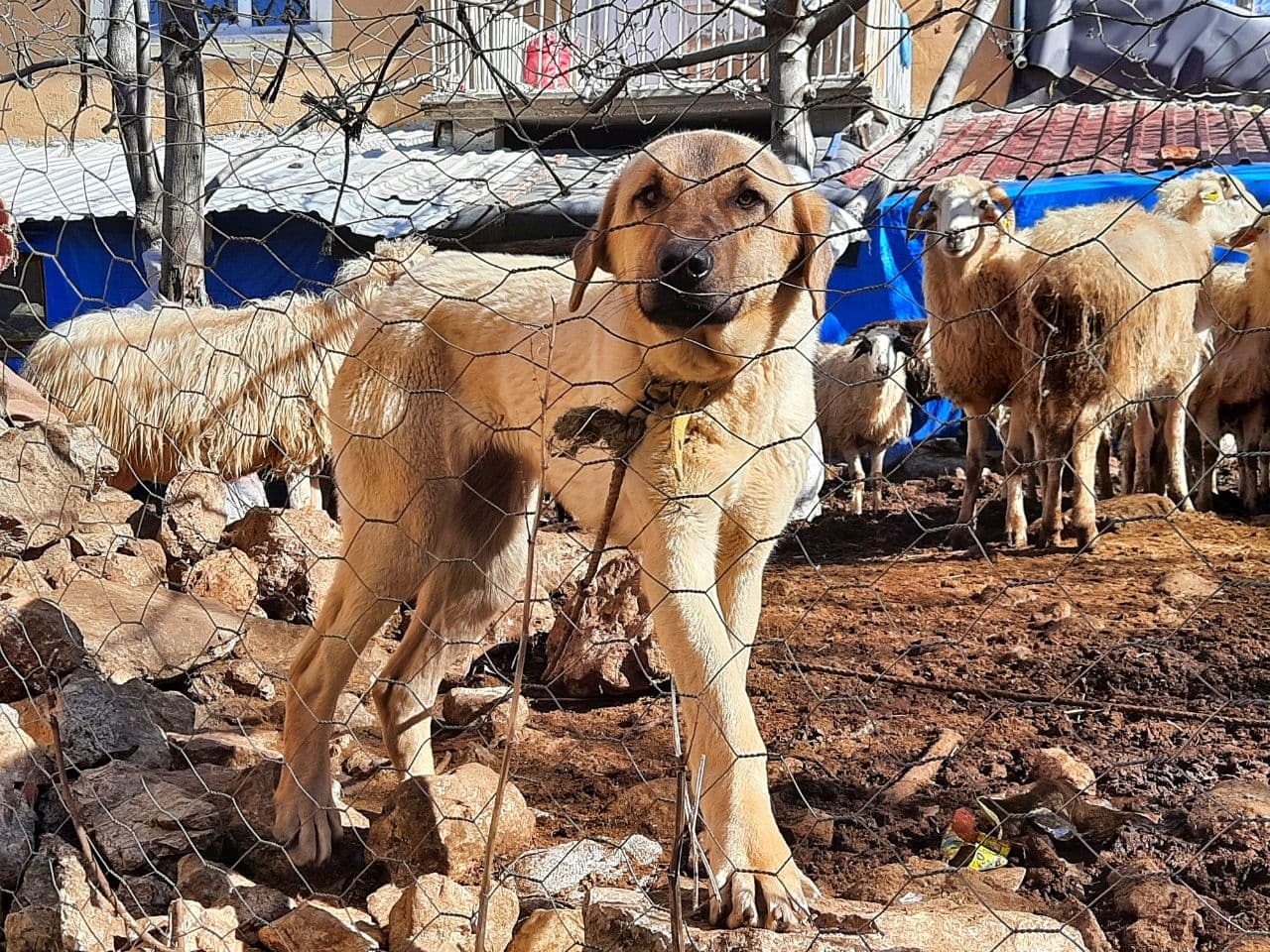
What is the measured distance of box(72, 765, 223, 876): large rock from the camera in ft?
9.07

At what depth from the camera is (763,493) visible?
2.85 m

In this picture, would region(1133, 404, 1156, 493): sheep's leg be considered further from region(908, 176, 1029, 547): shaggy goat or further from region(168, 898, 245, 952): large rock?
region(168, 898, 245, 952): large rock

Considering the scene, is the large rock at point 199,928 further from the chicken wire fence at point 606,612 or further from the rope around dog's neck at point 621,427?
the rope around dog's neck at point 621,427

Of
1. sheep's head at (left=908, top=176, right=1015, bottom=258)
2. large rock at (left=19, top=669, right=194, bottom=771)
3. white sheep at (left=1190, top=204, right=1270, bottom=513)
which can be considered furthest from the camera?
white sheep at (left=1190, top=204, right=1270, bottom=513)

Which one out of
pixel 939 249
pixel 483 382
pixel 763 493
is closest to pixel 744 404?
pixel 763 493

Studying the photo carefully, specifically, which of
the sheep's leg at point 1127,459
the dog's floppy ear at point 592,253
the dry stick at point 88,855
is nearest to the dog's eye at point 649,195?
the dog's floppy ear at point 592,253

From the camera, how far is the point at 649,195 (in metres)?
2.84

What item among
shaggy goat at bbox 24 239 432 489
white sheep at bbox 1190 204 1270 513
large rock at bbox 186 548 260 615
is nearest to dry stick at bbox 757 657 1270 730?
large rock at bbox 186 548 260 615

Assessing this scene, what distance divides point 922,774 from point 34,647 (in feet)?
8.39

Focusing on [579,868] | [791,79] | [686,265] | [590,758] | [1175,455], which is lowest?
[590,758]

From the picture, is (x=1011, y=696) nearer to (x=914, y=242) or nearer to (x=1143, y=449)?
(x=1143, y=449)

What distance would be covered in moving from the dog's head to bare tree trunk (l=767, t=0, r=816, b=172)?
4.06ft

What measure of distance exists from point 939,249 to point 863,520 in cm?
205

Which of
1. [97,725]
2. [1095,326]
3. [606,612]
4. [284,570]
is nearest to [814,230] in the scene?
[606,612]
